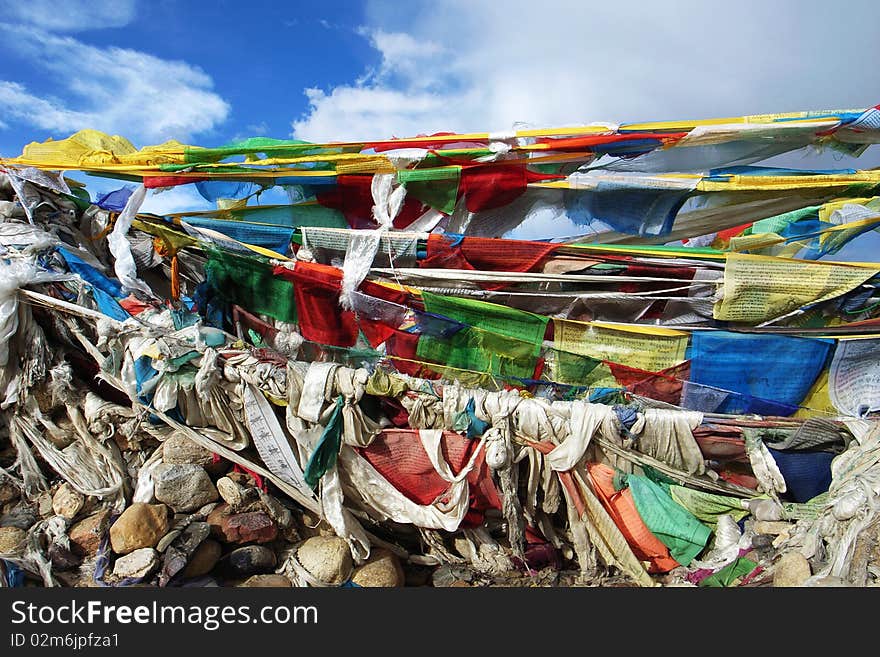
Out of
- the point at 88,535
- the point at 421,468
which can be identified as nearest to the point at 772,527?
the point at 421,468

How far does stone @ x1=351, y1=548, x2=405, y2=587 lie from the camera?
391 centimetres

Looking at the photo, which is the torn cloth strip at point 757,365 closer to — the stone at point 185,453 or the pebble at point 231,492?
the pebble at point 231,492

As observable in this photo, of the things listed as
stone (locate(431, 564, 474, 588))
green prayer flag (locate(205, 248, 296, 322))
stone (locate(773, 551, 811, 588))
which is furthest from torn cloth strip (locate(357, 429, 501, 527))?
stone (locate(773, 551, 811, 588))

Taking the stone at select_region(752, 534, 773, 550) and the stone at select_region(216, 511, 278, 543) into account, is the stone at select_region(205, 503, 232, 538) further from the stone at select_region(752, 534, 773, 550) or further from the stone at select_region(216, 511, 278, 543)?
the stone at select_region(752, 534, 773, 550)

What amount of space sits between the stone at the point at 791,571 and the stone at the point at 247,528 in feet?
10.0

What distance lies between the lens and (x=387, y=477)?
416cm

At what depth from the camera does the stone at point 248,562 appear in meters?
3.99

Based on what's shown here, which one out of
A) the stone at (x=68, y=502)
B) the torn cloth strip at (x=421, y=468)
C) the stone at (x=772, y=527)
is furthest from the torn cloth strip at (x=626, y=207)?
the stone at (x=68, y=502)

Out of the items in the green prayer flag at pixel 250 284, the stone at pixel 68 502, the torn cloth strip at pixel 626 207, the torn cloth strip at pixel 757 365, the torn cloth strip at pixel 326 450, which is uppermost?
the torn cloth strip at pixel 626 207

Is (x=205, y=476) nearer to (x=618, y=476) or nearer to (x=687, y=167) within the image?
(x=618, y=476)

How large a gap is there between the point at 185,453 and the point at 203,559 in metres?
0.82

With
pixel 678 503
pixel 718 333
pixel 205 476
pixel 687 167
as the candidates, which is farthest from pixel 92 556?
pixel 687 167

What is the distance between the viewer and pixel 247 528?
407 cm

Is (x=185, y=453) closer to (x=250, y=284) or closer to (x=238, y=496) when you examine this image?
(x=238, y=496)
